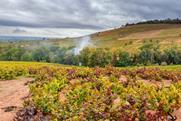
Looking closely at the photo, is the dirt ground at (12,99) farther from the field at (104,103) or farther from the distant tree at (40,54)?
the distant tree at (40,54)

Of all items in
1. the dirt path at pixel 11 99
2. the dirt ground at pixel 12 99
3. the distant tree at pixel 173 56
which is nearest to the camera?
the dirt ground at pixel 12 99

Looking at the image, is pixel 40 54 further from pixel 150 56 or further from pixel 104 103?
pixel 104 103

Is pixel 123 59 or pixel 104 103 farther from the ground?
pixel 104 103

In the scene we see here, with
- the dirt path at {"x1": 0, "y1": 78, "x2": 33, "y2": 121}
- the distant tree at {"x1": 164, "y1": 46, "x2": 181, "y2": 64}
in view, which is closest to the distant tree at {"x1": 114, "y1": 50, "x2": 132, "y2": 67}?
the distant tree at {"x1": 164, "y1": 46, "x2": 181, "y2": 64}

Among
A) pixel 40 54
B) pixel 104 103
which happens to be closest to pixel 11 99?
pixel 104 103

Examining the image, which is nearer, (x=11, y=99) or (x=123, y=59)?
(x=11, y=99)

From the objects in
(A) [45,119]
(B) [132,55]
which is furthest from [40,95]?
(B) [132,55]

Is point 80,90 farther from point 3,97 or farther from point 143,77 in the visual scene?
point 143,77

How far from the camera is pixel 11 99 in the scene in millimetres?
23062

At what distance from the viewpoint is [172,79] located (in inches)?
1112

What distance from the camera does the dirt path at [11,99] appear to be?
1970 cm

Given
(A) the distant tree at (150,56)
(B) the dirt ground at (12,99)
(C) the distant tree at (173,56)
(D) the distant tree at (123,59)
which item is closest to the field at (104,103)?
(B) the dirt ground at (12,99)

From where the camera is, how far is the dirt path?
64.6ft

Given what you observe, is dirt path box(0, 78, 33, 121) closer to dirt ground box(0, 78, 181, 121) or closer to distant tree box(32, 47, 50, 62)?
dirt ground box(0, 78, 181, 121)
